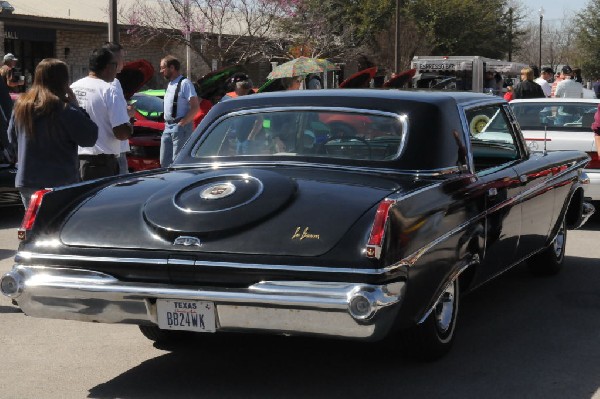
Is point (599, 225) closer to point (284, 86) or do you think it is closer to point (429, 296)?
point (284, 86)

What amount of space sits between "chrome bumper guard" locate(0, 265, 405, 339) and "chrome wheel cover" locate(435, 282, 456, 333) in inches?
33.2

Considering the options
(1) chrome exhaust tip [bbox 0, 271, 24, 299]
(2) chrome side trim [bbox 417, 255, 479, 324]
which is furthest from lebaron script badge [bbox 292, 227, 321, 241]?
(1) chrome exhaust tip [bbox 0, 271, 24, 299]

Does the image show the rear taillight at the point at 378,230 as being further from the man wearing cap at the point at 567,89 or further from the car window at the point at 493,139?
the man wearing cap at the point at 567,89

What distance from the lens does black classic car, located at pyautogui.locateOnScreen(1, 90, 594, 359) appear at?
4.67m

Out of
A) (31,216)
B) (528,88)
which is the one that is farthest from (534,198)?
(528,88)

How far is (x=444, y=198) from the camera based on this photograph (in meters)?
5.43

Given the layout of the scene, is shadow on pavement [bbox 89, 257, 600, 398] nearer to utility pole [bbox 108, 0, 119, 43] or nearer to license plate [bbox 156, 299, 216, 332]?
license plate [bbox 156, 299, 216, 332]

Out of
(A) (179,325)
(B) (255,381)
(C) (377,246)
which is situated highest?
(C) (377,246)

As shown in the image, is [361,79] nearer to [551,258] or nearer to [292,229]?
[551,258]

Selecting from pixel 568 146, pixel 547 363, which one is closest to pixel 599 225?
pixel 568 146

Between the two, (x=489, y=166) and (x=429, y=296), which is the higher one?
(x=489, y=166)

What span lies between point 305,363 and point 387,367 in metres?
0.46

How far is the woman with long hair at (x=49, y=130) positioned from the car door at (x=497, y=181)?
258 cm

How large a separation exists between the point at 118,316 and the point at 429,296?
155cm
